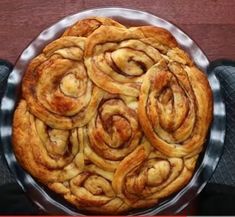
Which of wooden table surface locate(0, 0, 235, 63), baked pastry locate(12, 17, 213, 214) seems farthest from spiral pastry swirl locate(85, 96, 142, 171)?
wooden table surface locate(0, 0, 235, 63)

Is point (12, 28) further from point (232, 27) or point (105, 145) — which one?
point (232, 27)

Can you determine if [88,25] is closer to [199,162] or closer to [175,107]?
[175,107]

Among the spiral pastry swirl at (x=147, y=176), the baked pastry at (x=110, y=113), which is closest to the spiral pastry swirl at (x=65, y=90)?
the baked pastry at (x=110, y=113)

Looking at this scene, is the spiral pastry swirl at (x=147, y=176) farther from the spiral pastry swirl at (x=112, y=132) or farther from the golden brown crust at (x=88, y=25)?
the golden brown crust at (x=88, y=25)

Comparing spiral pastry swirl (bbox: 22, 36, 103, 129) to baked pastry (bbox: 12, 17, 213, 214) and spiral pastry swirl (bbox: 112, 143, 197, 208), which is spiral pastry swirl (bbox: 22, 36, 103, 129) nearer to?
baked pastry (bbox: 12, 17, 213, 214)

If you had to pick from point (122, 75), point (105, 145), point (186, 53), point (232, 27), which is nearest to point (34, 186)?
point (105, 145)
